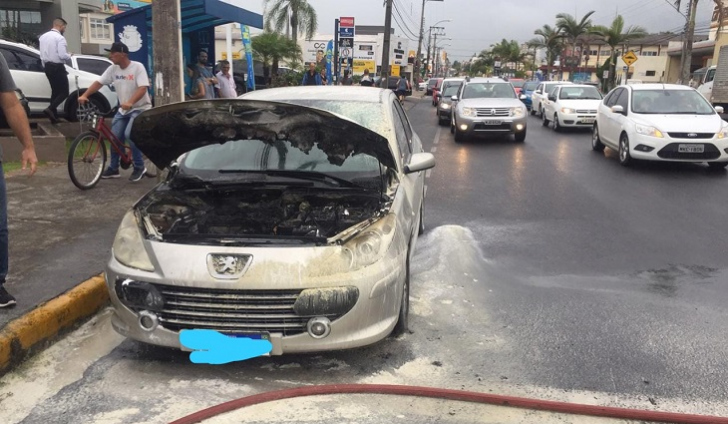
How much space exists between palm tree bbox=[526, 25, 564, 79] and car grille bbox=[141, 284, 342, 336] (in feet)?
212

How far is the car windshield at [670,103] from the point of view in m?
11.4

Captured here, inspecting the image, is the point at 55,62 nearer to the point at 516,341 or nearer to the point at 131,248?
the point at 131,248

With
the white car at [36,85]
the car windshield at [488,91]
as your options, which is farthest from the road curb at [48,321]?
the car windshield at [488,91]

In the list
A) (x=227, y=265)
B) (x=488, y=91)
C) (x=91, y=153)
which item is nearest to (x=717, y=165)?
(x=488, y=91)

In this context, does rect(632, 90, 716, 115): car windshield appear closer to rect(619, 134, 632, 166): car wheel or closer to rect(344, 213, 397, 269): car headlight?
rect(619, 134, 632, 166): car wheel

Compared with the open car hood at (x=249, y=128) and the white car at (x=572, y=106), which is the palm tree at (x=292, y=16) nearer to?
the white car at (x=572, y=106)

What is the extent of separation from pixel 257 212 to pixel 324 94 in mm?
1622

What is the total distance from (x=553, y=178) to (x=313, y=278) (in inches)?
319

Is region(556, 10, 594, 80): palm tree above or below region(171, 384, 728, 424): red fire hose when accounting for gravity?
above

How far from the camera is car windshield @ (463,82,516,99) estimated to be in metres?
16.5

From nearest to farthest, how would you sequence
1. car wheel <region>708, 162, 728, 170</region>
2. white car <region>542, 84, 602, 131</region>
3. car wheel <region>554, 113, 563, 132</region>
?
car wheel <region>708, 162, 728, 170</region> < white car <region>542, 84, 602, 131</region> < car wheel <region>554, 113, 563, 132</region>

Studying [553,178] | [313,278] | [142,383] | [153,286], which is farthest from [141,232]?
[553,178]

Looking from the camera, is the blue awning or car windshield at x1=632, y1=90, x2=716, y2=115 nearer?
car windshield at x1=632, y1=90, x2=716, y2=115

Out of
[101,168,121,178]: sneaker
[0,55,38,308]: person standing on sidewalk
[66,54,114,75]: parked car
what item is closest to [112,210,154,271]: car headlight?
[0,55,38,308]: person standing on sidewalk
